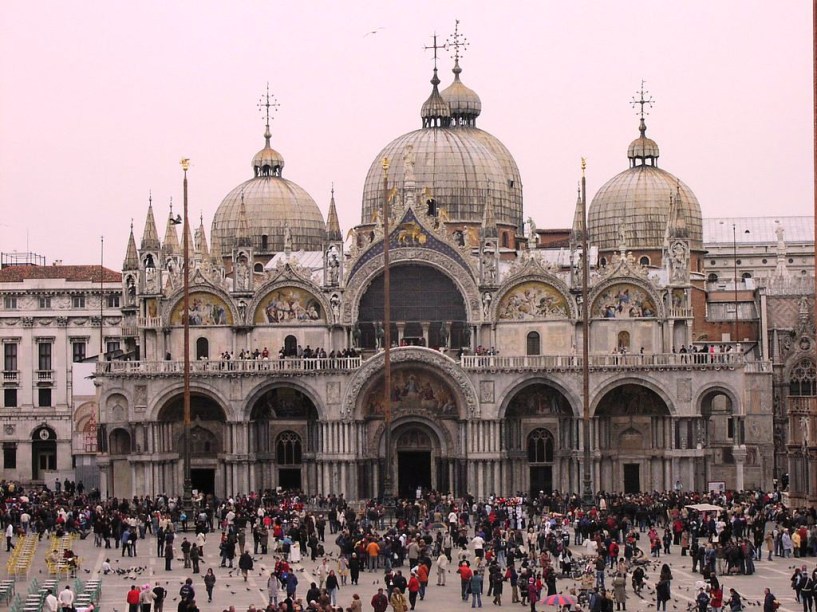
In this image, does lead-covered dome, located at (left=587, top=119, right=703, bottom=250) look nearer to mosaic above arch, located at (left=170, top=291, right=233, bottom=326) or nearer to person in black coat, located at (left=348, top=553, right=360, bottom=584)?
mosaic above arch, located at (left=170, top=291, right=233, bottom=326)

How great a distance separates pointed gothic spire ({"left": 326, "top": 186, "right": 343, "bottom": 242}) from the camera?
101 metres

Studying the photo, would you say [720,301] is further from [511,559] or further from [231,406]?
[511,559]

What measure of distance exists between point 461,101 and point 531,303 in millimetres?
18143

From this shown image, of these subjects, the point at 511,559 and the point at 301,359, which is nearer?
the point at 511,559

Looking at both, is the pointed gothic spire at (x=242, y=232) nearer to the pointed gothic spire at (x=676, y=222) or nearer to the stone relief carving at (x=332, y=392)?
the stone relief carving at (x=332, y=392)

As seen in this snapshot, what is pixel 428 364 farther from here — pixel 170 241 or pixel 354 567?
pixel 354 567

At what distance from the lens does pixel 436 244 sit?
9919 centimetres

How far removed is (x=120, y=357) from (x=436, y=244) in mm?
17045

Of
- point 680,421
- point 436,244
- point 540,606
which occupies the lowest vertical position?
point 540,606

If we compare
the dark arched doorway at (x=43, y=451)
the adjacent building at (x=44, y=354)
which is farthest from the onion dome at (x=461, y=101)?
the dark arched doorway at (x=43, y=451)

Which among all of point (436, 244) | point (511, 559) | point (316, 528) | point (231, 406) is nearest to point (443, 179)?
point (436, 244)

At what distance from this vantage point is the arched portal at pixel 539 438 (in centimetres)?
9856

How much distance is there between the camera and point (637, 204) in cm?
11362

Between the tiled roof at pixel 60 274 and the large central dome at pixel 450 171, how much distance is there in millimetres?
24431
